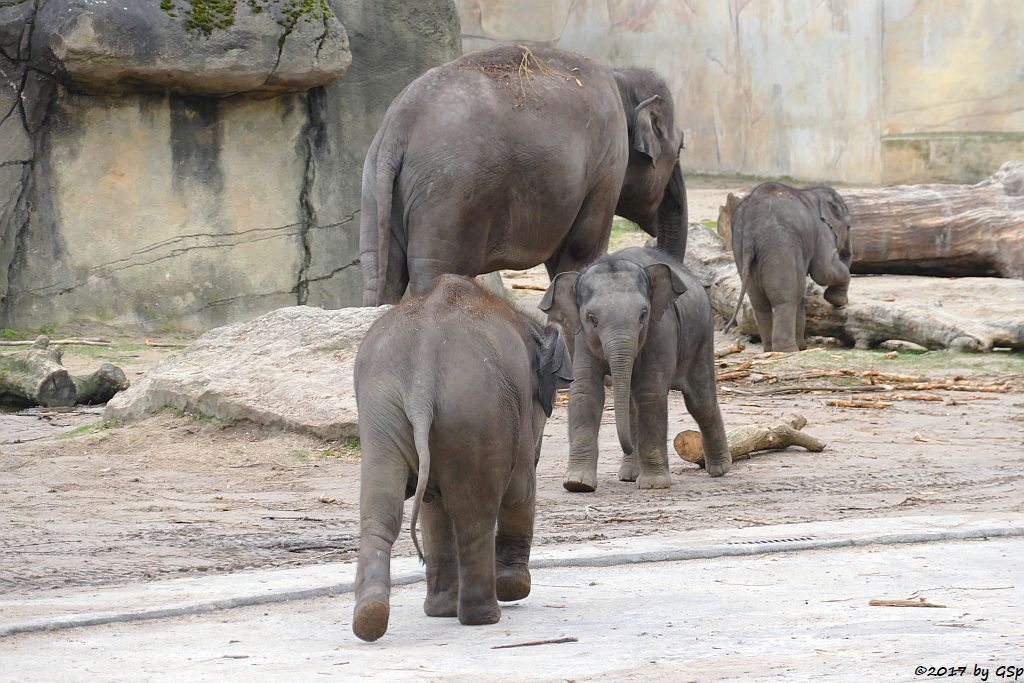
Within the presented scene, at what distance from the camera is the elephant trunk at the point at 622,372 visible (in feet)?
19.6

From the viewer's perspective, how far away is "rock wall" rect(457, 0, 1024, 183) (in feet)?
68.7

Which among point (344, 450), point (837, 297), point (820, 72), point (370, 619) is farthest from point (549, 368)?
point (820, 72)

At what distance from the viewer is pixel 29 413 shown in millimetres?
8969

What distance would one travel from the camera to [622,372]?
6031mm

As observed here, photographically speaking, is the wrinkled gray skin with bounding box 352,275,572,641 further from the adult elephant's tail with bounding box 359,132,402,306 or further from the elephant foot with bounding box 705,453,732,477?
the adult elephant's tail with bounding box 359,132,402,306

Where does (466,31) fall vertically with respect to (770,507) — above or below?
above

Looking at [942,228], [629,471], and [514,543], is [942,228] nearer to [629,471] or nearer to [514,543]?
[629,471]

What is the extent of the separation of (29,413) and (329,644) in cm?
568

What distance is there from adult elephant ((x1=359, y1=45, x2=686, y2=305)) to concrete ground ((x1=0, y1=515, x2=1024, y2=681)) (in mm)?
3036

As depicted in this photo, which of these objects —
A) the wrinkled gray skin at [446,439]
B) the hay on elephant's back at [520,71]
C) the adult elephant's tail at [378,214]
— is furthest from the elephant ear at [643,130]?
the wrinkled gray skin at [446,439]

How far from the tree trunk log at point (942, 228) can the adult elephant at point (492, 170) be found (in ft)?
16.7

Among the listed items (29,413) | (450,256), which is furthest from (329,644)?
(29,413)

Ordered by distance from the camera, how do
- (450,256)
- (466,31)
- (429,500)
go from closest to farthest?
(429,500), (450,256), (466,31)

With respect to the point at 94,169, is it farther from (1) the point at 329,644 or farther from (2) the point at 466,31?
(2) the point at 466,31
